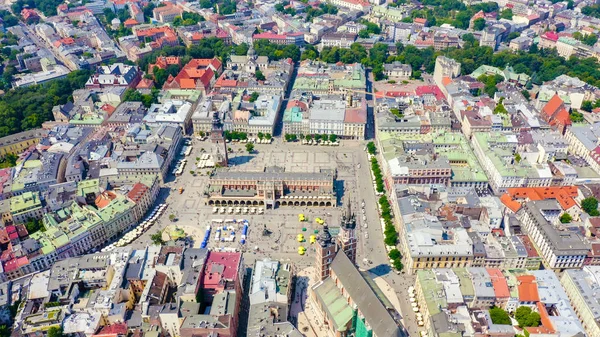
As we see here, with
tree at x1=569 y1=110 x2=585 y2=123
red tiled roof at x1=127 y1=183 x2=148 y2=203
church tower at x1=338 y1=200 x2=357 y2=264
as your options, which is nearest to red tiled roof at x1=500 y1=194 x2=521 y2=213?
church tower at x1=338 y1=200 x2=357 y2=264

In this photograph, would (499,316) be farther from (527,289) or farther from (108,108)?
(108,108)

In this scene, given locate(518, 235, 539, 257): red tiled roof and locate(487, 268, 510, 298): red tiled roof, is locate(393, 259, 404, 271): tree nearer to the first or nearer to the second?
locate(487, 268, 510, 298): red tiled roof

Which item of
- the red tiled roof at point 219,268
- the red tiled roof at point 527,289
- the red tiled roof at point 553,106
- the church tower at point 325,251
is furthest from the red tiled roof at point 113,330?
the red tiled roof at point 553,106

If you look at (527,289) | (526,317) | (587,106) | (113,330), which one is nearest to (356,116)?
(527,289)

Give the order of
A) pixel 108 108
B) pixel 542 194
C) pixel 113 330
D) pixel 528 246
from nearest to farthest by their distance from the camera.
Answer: pixel 113 330 < pixel 528 246 < pixel 542 194 < pixel 108 108

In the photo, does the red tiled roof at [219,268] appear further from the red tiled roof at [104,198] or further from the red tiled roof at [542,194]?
the red tiled roof at [542,194]

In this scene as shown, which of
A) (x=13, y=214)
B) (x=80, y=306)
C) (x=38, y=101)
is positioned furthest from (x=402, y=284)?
(x=38, y=101)
